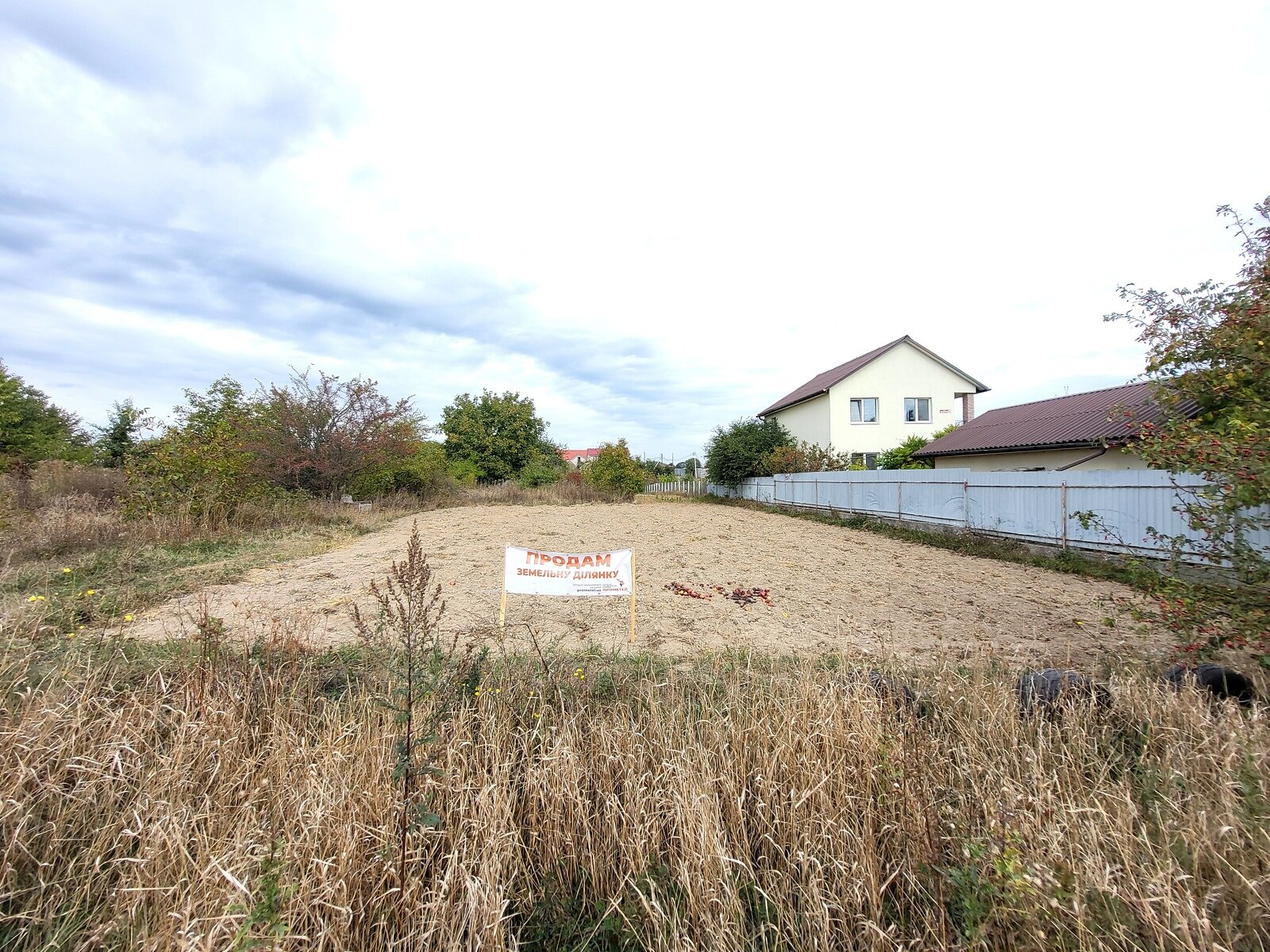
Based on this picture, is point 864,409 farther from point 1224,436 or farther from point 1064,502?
point 1224,436

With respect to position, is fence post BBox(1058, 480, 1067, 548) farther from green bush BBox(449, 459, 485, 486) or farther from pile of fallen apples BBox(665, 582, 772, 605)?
green bush BBox(449, 459, 485, 486)

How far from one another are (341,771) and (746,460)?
96.9 ft

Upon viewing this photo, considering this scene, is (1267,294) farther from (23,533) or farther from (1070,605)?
(23,533)

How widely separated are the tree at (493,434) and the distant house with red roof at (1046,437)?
75.9 feet

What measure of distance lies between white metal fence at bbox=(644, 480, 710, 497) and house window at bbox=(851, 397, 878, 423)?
1012 centimetres

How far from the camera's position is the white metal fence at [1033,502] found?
9.28 meters

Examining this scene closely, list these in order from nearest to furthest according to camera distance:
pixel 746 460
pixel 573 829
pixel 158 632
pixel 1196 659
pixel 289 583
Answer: pixel 573 829 < pixel 1196 659 < pixel 158 632 < pixel 289 583 < pixel 746 460

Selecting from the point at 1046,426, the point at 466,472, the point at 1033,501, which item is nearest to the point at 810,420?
the point at 1046,426

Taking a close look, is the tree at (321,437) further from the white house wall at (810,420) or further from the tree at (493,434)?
the white house wall at (810,420)

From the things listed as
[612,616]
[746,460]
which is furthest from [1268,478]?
[746,460]

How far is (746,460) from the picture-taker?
101ft

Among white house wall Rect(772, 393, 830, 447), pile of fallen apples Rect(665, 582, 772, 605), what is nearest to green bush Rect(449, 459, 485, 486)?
white house wall Rect(772, 393, 830, 447)

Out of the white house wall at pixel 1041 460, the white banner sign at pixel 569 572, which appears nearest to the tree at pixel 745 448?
the white house wall at pixel 1041 460

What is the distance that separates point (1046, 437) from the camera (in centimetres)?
1783
